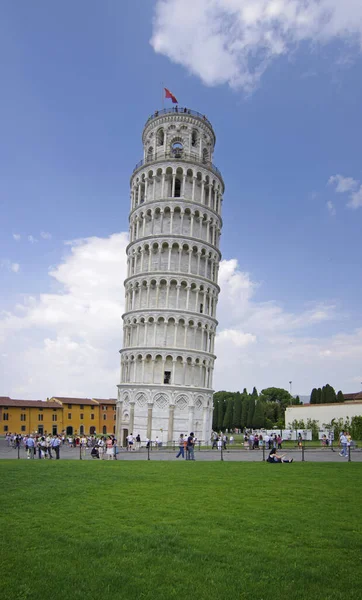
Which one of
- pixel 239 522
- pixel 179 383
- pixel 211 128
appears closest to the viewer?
pixel 239 522

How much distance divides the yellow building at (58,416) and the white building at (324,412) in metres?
43.4

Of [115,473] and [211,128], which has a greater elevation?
[211,128]

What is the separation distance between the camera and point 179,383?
57.8 meters

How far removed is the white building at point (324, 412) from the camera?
204 feet

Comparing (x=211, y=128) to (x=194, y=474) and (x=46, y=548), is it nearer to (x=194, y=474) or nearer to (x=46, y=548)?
(x=194, y=474)

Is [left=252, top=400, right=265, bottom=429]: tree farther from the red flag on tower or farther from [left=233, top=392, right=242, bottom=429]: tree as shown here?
the red flag on tower

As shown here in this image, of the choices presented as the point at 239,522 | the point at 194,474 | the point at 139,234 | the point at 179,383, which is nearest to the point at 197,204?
the point at 139,234

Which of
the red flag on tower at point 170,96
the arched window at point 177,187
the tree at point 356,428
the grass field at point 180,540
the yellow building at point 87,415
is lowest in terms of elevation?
the yellow building at point 87,415

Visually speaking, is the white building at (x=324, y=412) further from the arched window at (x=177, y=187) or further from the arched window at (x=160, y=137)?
the arched window at (x=160, y=137)

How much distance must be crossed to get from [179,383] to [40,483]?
40104mm

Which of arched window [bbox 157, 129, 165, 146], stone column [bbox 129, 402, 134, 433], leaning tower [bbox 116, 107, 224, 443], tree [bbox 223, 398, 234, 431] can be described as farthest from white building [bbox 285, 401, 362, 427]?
arched window [bbox 157, 129, 165, 146]

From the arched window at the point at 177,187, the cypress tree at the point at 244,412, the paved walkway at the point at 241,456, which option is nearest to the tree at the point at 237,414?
the cypress tree at the point at 244,412

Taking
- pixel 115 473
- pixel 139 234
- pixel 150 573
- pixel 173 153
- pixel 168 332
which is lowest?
pixel 115 473

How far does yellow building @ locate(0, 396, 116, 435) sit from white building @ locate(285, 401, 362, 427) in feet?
142
